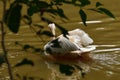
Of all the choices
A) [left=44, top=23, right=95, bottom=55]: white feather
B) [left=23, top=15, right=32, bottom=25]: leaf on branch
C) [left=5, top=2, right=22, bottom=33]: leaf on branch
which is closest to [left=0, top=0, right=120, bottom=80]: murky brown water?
[left=44, top=23, right=95, bottom=55]: white feather

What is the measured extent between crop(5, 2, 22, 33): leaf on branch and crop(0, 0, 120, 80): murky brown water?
3.83 m

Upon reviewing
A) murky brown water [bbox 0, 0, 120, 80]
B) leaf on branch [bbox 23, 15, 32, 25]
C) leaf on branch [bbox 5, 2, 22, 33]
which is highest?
leaf on branch [bbox 5, 2, 22, 33]

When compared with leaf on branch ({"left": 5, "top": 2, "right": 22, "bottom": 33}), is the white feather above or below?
below

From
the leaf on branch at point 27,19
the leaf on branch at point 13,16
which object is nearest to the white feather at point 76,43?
the leaf on branch at point 27,19

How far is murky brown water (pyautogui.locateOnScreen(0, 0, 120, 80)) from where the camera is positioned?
A: 625cm

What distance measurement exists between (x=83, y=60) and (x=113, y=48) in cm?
57

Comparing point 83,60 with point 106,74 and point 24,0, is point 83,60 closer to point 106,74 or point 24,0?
point 106,74

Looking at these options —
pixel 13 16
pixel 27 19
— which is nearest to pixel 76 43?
pixel 27 19

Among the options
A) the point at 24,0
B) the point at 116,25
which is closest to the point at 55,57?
the point at 116,25

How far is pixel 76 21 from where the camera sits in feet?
30.2

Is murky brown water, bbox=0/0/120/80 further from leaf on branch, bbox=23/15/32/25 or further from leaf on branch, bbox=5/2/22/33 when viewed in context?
leaf on branch, bbox=5/2/22/33

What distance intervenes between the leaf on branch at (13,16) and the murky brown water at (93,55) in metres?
3.83

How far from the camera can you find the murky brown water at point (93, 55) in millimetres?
6250

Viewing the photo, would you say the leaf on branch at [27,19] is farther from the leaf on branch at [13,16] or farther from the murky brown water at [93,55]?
the murky brown water at [93,55]
